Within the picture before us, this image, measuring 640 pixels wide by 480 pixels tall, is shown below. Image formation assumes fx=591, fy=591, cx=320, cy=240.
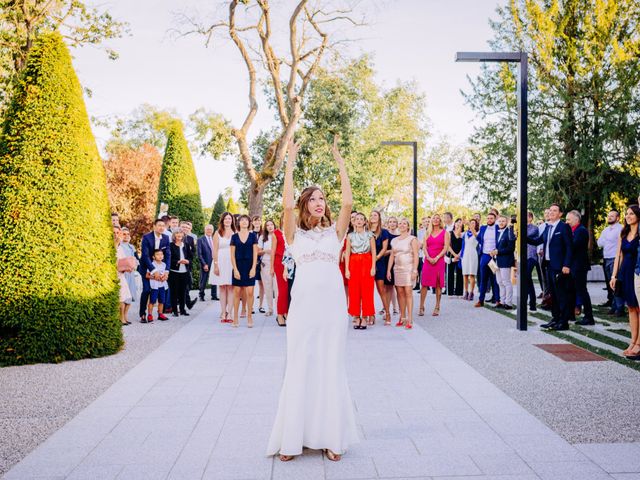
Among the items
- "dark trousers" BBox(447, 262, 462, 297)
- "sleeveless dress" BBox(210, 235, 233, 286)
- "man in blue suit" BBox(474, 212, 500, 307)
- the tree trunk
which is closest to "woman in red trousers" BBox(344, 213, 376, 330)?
"sleeveless dress" BBox(210, 235, 233, 286)

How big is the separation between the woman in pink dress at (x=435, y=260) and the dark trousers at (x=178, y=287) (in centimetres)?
524

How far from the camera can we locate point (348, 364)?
7879mm

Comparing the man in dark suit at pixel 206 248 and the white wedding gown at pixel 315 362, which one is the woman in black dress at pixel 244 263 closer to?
the man in dark suit at pixel 206 248

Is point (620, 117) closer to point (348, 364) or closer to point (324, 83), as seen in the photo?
point (324, 83)

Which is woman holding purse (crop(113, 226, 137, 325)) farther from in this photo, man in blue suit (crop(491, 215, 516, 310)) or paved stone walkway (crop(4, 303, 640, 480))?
man in blue suit (crop(491, 215, 516, 310))

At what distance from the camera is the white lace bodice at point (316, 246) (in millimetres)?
4672

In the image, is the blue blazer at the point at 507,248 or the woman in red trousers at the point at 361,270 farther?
the blue blazer at the point at 507,248

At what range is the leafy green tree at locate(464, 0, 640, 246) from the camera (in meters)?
23.3

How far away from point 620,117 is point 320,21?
1304 cm

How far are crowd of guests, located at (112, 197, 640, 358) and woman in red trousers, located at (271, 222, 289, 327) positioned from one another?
0.02 m

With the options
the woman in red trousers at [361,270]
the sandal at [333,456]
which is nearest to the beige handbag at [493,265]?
the woman in red trousers at [361,270]

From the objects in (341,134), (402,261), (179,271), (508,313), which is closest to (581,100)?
(341,134)

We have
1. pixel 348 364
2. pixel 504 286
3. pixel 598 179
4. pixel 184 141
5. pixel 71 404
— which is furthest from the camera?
pixel 598 179

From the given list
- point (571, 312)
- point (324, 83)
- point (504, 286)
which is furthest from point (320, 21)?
point (571, 312)
